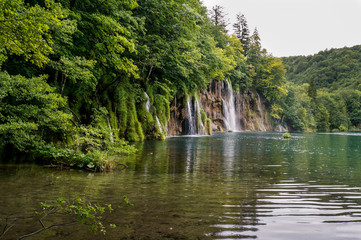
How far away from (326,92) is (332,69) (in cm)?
3092

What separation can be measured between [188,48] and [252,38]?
4666cm

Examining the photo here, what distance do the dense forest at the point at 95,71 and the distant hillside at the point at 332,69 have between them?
88508 mm

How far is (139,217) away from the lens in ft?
11.6

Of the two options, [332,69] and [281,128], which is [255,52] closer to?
[281,128]

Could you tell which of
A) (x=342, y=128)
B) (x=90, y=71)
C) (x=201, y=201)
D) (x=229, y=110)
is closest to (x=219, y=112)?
(x=229, y=110)

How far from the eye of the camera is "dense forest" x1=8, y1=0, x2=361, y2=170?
7.54 meters

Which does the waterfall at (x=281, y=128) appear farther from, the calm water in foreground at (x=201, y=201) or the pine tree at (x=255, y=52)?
the calm water in foreground at (x=201, y=201)

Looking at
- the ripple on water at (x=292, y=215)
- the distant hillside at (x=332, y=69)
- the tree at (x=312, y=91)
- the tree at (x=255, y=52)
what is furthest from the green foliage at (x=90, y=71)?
the distant hillside at (x=332, y=69)

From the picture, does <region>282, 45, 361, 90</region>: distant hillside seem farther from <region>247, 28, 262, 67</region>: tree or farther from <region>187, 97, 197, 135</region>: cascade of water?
<region>187, 97, 197, 135</region>: cascade of water

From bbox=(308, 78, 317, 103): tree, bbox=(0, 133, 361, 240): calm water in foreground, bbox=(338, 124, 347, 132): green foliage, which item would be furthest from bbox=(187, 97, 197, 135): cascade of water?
bbox=(308, 78, 317, 103): tree

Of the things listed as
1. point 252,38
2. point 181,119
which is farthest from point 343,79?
point 181,119

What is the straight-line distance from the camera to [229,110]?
51.2m

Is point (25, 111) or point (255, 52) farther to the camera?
point (255, 52)

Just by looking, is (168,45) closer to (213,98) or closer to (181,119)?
(181,119)
